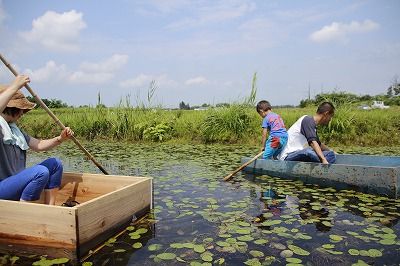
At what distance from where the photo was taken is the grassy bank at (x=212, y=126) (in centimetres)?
980

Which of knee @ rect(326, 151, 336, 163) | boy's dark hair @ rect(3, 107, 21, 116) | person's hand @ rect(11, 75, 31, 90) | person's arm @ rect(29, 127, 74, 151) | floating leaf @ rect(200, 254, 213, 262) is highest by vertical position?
person's hand @ rect(11, 75, 31, 90)

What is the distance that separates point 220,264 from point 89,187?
6.62 feet

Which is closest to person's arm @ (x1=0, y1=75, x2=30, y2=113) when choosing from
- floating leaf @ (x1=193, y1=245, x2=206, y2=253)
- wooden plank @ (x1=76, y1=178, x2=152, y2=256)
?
wooden plank @ (x1=76, y1=178, x2=152, y2=256)

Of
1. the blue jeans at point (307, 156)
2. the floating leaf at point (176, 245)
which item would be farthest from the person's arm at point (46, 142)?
the blue jeans at point (307, 156)

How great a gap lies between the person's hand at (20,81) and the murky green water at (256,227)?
61.7 inches

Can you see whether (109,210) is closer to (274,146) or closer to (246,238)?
(246,238)

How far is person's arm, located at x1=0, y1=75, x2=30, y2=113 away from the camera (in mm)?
2560

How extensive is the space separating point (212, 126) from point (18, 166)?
8.00 m

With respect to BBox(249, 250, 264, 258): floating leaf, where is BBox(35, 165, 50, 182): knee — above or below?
above

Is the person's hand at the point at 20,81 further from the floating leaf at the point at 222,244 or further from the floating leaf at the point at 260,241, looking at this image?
the floating leaf at the point at 260,241

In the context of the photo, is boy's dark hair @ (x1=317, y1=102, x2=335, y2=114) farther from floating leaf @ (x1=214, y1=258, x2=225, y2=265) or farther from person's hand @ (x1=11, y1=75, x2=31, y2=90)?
person's hand @ (x1=11, y1=75, x2=31, y2=90)

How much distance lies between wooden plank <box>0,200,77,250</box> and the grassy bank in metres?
8.22

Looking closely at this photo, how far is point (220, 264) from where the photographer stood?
2.54 m

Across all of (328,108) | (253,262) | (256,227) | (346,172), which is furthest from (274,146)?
(253,262)
